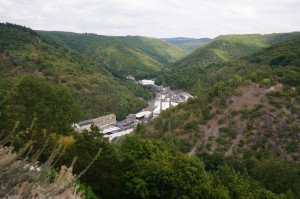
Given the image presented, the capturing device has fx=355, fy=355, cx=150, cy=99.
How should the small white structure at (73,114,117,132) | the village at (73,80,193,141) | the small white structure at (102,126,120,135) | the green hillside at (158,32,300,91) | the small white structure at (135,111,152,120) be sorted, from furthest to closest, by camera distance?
1. the green hillside at (158,32,300,91)
2. the small white structure at (135,111,152,120)
3. the small white structure at (73,114,117,132)
4. the small white structure at (102,126,120,135)
5. the village at (73,80,193,141)

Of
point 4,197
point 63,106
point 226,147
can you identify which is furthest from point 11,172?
point 226,147

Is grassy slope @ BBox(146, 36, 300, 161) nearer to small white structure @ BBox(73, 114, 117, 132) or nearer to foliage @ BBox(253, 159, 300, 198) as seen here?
foliage @ BBox(253, 159, 300, 198)

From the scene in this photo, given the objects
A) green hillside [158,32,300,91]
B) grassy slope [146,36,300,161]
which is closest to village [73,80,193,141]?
green hillside [158,32,300,91]

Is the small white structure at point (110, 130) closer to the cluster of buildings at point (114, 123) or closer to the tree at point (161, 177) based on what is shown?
the cluster of buildings at point (114, 123)

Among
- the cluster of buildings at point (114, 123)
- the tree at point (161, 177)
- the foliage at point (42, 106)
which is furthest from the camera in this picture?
the cluster of buildings at point (114, 123)

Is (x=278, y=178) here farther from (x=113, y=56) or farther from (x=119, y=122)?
(x=113, y=56)

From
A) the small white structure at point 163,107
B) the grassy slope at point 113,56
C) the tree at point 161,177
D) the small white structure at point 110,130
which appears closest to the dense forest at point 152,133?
the tree at point 161,177
